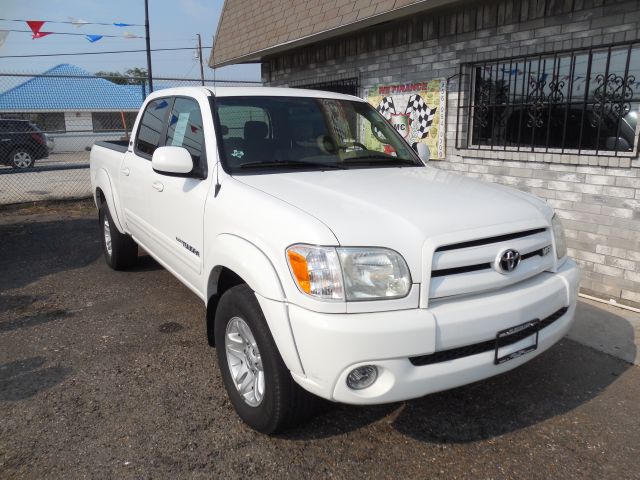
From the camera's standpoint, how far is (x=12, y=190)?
1206cm

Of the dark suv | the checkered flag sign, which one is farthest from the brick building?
the dark suv

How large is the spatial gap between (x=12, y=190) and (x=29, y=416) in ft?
35.5

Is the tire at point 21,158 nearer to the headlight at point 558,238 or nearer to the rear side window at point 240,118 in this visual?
the rear side window at point 240,118

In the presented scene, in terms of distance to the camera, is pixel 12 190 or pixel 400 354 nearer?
pixel 400 354

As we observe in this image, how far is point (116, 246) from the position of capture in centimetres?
A: 550

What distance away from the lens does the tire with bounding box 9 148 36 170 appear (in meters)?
12.1

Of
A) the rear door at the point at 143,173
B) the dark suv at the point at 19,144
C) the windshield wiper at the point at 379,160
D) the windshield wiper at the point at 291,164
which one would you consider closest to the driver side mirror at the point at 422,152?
the windshield wiper at the point at 379,160

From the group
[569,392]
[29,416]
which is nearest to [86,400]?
[29,416]

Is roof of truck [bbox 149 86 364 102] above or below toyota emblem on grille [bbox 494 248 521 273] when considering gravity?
above

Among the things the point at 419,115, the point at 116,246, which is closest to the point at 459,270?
the point at 116,246

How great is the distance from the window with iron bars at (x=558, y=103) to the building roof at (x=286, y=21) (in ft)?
3.74

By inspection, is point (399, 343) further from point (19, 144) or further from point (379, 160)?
point (19, 144)

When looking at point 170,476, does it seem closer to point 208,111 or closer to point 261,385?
point 261,385

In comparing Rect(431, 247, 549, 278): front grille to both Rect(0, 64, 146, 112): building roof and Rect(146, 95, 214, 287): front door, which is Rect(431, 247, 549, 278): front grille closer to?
Rect(146, 95, 214, 287): front door
